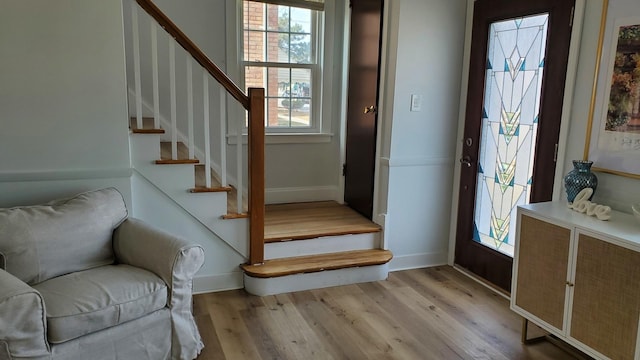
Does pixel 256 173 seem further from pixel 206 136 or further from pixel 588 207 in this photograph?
pixel 588 207

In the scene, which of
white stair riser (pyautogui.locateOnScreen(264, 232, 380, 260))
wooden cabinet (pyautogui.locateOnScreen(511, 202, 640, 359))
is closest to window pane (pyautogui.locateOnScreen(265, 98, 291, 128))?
white stair riser (pyautogui.locateOnScreen(264, 232, 380, 260))

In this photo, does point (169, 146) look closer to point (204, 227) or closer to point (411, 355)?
point (204, 227)

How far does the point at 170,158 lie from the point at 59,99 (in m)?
0.76

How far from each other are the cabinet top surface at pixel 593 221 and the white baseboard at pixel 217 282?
186 cm

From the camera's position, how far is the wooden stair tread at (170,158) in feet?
9.64

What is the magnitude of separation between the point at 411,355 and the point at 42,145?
230cm

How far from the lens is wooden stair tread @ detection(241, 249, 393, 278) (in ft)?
10.4

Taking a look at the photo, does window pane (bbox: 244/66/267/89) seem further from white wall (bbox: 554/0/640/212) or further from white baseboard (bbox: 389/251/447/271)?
white wall (bbox: 554/0/640/212)

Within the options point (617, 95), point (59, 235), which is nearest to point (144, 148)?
point (59, 235)

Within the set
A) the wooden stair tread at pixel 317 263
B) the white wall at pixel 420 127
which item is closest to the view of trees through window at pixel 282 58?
the white wall at pixel 420 127

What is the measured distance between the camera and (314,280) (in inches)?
129

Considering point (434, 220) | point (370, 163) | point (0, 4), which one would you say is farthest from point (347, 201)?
point (0, 4)

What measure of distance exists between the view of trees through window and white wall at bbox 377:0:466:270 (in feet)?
3.44

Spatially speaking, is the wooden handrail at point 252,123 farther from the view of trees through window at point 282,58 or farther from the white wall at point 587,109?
the white wall at point 587,109
